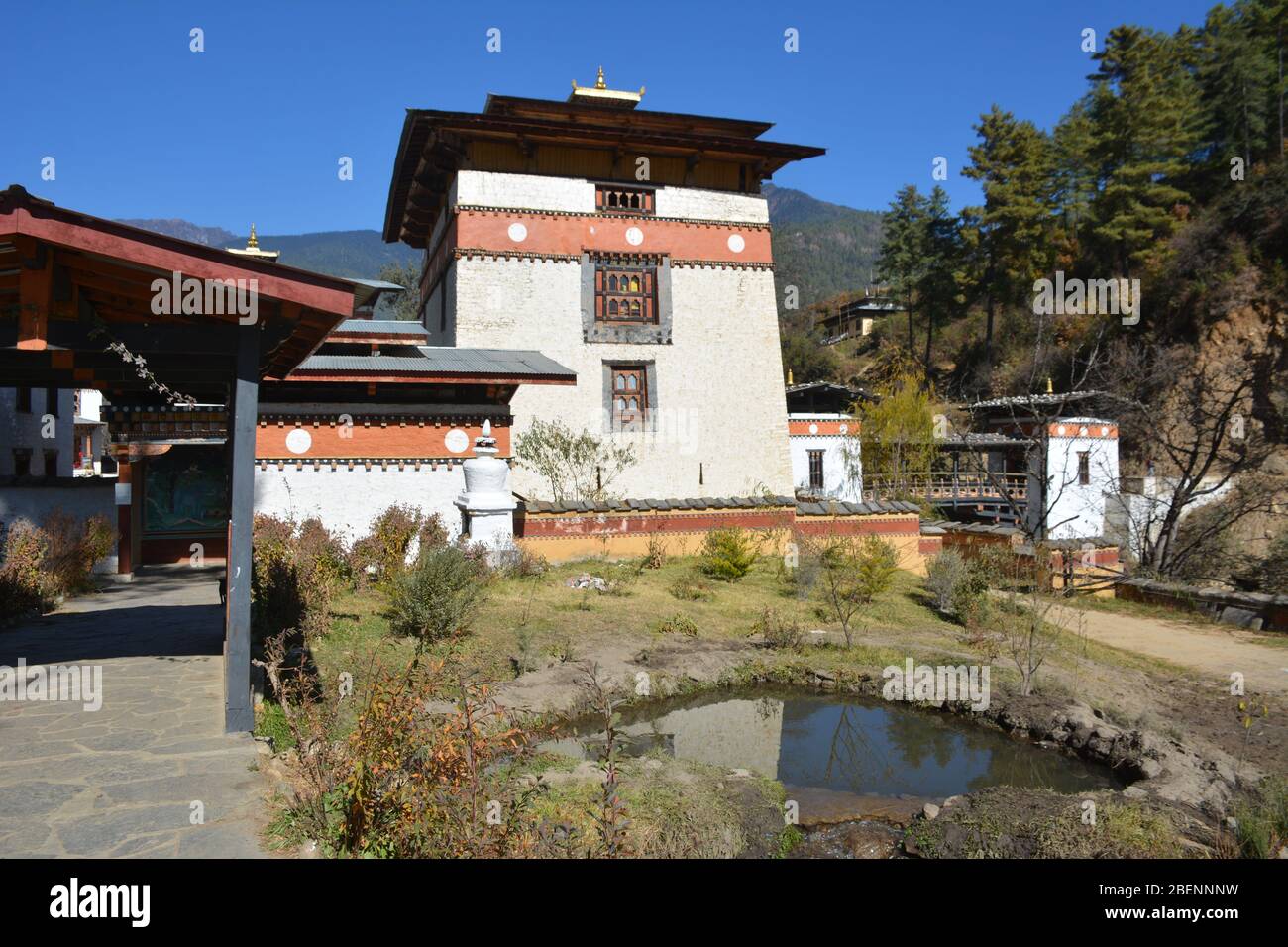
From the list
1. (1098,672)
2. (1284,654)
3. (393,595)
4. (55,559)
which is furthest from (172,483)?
(1284,654)

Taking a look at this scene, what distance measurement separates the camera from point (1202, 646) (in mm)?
14648

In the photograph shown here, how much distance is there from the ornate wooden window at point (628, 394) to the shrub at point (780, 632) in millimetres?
11367

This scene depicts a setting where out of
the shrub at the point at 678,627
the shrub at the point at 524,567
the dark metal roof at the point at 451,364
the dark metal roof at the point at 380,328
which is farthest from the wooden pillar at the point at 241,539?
the dark metal roof at the point at 380,328

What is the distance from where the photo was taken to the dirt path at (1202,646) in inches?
493

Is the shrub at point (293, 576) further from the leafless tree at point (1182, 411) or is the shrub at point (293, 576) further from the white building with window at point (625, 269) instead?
the leafless tree at point (1182, 411)

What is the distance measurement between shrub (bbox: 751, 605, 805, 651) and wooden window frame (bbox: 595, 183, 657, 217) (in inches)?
576

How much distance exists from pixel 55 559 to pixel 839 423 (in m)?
30.2

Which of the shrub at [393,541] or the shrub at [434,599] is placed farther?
the shrub at [393,541]


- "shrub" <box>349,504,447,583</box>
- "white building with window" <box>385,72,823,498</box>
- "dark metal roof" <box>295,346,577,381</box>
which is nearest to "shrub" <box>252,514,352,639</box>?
"shrub" <box>349,504,447,583</box>

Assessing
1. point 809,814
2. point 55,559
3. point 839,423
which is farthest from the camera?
point 839,423

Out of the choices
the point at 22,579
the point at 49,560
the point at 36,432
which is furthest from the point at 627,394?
the point at 36,432

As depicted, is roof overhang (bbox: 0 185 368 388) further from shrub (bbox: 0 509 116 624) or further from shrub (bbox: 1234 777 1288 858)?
shrub (bbox: 1234 777 1288 858)

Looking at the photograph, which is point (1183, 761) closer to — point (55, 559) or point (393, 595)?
point (393, 595)

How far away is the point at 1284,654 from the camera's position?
13.9m
